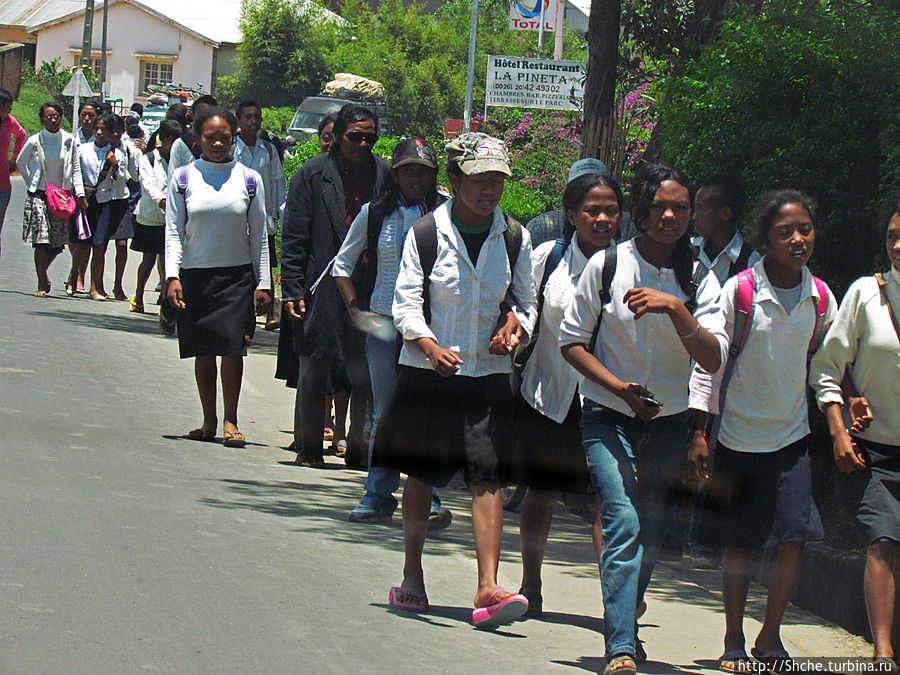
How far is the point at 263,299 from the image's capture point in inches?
348

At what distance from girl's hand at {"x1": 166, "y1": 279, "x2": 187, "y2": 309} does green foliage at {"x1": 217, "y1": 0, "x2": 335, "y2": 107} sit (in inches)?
2060

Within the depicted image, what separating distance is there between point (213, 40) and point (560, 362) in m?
71.3

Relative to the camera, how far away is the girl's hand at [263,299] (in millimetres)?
8844

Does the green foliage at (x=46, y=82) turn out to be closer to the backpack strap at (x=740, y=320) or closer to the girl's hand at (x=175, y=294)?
the girl's hand at (x=175, y=294)

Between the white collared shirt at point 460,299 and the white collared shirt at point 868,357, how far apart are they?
1142mm

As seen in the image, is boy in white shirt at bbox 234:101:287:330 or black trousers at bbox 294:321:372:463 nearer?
black trousers at bbox 294:321:372:463

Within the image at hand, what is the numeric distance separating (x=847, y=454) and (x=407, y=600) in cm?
175

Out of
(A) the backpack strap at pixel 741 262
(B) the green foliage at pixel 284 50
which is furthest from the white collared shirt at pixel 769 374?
(B) the green foliage at pixel 284 50

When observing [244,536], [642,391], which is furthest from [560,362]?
[244,536]

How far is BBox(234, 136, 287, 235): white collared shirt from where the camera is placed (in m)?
10.6

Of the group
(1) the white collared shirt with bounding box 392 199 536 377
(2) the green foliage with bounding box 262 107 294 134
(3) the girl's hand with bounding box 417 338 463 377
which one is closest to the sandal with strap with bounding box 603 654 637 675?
(3) the girl's hand with bounding box 417 338 463 377

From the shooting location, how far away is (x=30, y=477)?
7449 mm

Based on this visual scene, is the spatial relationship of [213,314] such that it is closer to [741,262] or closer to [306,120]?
[741,262]

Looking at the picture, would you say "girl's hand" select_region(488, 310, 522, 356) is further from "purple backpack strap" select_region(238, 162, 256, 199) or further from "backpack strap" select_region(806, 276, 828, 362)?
"purple backpack strap" select_region(238, 162, 256, 199)
